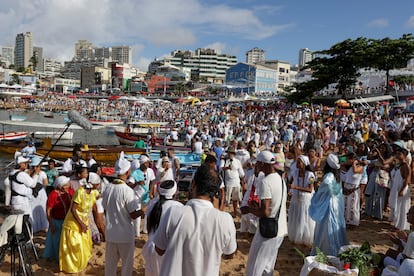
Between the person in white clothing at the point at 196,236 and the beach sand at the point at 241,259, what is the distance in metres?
2.72

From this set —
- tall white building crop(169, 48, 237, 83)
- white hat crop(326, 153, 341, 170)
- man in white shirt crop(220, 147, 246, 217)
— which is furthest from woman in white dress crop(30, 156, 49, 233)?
tall white building crop(169, 48, 237, 83)

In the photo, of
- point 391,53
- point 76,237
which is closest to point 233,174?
point 76,237

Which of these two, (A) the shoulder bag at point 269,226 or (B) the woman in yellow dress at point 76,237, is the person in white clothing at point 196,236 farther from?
(B) the woman in yellow dress at point 76,237

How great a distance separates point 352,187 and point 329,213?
5.97 feet

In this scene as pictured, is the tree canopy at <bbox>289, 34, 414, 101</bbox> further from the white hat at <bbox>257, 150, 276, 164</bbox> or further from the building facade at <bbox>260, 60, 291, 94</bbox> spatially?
the building facade at <bbox>260, 60, 291, 94</bbox>

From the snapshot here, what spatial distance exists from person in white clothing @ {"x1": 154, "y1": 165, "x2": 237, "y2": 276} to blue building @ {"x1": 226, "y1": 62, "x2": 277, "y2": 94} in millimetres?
66982

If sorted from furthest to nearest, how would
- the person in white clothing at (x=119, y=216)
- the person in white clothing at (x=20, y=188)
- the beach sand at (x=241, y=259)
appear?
the person in white clothing at (x=20, y=188), the beach sand at (x=241, y=259), the person in white clothing at (x=119, y=216)

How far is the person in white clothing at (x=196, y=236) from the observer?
8.43ft

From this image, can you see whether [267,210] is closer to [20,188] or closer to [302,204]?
[302,204]

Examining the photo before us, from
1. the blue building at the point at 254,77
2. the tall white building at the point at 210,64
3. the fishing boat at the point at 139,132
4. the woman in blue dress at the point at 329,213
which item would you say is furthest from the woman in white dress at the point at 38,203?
the tall white building at the point at 210,64

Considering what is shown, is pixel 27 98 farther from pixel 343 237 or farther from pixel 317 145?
pixel 343 237

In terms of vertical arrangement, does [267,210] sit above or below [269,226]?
above

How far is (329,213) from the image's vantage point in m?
5.03

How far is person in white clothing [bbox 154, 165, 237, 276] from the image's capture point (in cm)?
257
